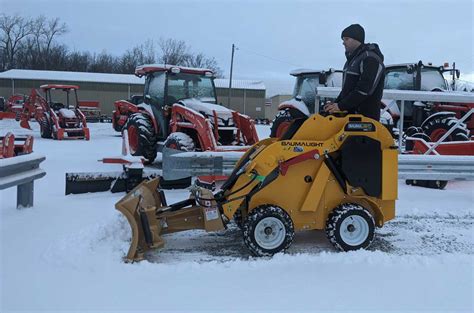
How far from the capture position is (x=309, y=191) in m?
4.27

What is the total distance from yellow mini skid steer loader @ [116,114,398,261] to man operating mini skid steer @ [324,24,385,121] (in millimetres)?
155

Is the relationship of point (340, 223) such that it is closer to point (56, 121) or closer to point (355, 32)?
point (355, 32)

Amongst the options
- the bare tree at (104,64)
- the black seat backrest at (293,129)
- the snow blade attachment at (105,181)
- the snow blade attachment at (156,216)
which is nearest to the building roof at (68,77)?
the bare tree at (104,64)

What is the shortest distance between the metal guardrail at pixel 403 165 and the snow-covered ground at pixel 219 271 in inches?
45.3

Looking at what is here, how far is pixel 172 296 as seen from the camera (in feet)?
10.7

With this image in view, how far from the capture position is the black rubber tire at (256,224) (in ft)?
13.4

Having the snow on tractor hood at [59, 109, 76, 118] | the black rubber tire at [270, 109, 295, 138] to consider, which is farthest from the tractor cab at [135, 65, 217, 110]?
the snow on tractor hood at [59, 109, 76, 118]

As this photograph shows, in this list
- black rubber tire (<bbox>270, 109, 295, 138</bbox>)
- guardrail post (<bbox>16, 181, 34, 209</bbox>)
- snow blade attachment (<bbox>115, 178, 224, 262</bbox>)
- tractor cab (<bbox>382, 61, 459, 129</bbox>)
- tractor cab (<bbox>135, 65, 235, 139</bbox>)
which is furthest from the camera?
black rubber tire (<bbox>270, 109, 295, 138</bbox>)

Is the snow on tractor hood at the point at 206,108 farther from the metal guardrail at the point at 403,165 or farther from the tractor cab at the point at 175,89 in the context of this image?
the metal guardrail at the point at 403,165

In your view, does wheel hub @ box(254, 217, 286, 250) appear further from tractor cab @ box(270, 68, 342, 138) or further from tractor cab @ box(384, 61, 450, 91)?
tractor cab @ box(384, 61, 450, 91)

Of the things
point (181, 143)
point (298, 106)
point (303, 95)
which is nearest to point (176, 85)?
point (181, 143)

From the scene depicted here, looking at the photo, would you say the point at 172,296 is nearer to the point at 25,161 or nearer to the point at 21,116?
the point at 25,161

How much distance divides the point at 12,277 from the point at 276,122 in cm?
948

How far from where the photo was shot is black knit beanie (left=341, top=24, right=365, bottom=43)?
438 centimetres
